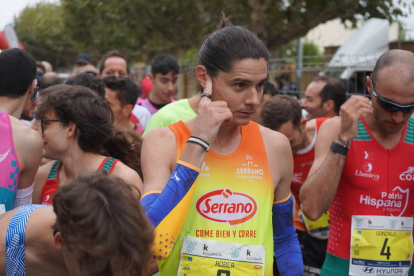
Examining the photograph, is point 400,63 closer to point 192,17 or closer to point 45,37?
point 192,17

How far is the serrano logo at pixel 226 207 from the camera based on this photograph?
9.04 ft

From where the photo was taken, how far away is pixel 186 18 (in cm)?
1875

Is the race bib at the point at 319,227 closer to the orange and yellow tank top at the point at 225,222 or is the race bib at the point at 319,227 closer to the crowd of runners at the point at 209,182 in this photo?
the crowd of runners at the point at 209,182

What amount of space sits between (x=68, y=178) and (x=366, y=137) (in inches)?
75.1

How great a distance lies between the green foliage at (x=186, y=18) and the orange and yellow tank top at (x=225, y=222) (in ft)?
33.2

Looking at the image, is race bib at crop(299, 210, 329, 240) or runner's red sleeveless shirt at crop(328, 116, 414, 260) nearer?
runner's red sleeveless shirt at crop(328, 116, 414, 260)

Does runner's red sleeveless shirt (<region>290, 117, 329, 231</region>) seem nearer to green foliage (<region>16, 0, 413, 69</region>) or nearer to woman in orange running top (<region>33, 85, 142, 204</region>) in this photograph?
woman in orange running top (<region>33, 85, 142, 204</region>)

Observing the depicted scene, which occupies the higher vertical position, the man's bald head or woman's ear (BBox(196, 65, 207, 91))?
woman's ear (BBox(196, 65, 207, 91))

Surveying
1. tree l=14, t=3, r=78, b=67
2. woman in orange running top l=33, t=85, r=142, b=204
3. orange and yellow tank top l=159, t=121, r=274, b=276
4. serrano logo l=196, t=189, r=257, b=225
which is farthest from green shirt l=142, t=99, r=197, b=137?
tree l=14, t=3, r=78, b=67

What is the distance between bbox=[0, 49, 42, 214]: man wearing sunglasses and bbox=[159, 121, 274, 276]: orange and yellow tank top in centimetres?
97

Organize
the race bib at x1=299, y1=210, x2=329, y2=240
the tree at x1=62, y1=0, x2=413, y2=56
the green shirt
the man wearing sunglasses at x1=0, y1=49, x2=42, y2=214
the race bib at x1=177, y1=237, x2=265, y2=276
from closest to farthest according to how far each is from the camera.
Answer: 1. the race bib at x1=177, y1=237, x2=265, y2=276
2. the man wearing sunglasses at x1=0, y1=49, x2=42, y2=214
3. the green shirt
4. the race bib at x1=299, y1=210, x2=329, y2=240
5. the tree at x1=62, y1=0, x2=413, y2=56

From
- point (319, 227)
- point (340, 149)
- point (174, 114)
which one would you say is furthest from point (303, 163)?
point (340, 149)

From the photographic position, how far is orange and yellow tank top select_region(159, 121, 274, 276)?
2723 mm

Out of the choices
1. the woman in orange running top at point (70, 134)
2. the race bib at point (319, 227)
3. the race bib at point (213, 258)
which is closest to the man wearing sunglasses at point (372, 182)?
the race bib at point (213, 258)
